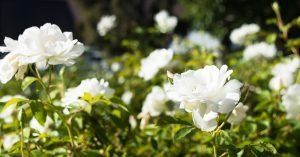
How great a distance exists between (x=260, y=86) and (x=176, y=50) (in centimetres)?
92

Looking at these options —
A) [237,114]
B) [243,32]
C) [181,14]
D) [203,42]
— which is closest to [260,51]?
[243,32]

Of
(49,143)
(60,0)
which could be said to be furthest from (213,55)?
(60,0)

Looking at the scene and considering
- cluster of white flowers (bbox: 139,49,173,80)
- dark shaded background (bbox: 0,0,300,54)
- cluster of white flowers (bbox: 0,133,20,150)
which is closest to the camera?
cluster of white flowers (bbox: 0,133,20,150)

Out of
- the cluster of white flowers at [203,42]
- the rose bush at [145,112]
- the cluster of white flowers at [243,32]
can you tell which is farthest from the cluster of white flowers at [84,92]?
the cluster of white flowers at [243,32]

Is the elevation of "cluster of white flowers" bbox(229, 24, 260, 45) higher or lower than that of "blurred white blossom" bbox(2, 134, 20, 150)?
higher

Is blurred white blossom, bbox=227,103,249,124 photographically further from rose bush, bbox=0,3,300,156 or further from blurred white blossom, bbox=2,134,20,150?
blurred white blossom, bbox=2,134,20,150

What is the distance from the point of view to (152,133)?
5.91 feet

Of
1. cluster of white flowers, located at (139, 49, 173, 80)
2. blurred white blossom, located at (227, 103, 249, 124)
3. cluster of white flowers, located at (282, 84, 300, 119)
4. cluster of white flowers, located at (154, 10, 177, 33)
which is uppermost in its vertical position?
cluster of white flowers, located at (154, 10, 177, 33)

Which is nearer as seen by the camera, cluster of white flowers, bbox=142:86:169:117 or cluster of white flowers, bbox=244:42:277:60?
cluster of white flowers, bbox=142:86:169:117

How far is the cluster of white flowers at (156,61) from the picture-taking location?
2205 mm

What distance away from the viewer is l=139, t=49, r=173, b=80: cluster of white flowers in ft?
7.23

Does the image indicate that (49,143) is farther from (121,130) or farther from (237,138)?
(237,138)

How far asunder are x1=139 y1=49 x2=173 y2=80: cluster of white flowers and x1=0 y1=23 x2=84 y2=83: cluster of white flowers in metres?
0.84

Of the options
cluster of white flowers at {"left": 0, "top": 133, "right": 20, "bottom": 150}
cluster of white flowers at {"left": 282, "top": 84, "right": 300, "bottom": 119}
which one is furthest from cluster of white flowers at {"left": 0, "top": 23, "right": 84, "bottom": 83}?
cluster of white flowers at {"left": 282, "top": 84, "right": 300, "bottom": 119}
